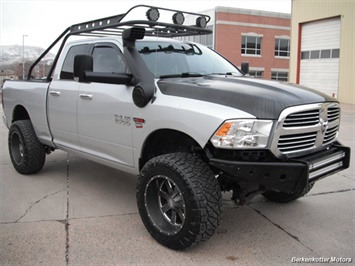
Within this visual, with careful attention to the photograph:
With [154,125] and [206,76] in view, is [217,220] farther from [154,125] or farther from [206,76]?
[206,76]

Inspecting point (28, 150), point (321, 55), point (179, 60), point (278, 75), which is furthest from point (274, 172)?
point (278, 75)

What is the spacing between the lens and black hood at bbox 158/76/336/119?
312cm

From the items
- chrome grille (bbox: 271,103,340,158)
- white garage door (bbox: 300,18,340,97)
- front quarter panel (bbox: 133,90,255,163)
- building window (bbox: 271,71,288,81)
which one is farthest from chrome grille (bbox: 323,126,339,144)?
building window (bbox: 271,71,288,81)

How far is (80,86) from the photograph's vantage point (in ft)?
15.5

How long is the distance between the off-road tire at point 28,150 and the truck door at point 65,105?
539 millimetres

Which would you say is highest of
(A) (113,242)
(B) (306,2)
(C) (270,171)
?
(B) (306,2)

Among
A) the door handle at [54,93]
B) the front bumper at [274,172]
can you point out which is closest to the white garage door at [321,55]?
the door handle at [54,93]

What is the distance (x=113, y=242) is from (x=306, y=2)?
23819 mm

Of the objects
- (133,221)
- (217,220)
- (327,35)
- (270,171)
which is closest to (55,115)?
(133,221)

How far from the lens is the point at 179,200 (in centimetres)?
348

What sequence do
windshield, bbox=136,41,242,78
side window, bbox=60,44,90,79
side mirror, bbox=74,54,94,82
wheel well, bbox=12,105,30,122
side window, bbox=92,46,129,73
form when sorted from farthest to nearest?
wheel well, bbox=12,105,30,122 → side window, bbox=60,44,90,79 → side window, bbox=92,46,129,73 → windshield, bbox=136,41,242,78 → side mirror, bbox=74,54,94,82

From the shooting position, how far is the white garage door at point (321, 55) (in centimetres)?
2255

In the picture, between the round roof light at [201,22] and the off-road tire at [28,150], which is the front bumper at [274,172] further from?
the off-road tire at [28,150]

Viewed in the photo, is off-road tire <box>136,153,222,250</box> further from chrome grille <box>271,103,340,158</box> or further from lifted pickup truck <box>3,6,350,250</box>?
chrome grille <box>271,103,340,158</box>
